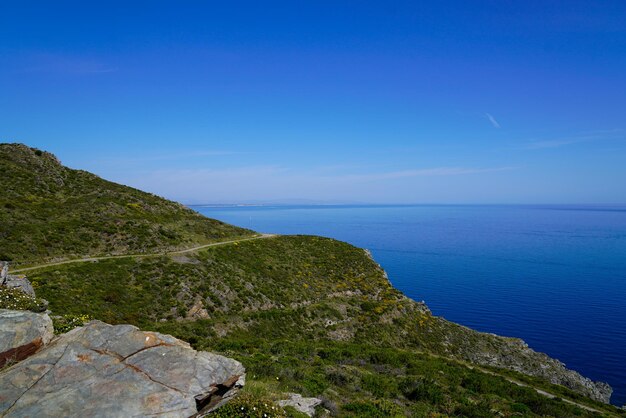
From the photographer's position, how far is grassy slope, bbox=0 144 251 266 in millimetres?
46125

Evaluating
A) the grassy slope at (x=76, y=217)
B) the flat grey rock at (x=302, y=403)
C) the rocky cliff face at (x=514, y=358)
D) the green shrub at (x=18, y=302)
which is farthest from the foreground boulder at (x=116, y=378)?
the rocky cliff face at (x=514, y=358)

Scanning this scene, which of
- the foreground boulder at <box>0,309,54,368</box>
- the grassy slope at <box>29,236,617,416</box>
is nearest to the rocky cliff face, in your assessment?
the grassy slope at <box>29,236,617,416</box>

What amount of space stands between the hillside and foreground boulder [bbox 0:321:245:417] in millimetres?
2691

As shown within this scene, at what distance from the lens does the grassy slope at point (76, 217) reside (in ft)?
151

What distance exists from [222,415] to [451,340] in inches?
2172

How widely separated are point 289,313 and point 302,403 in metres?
34.3

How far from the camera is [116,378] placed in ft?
35.2

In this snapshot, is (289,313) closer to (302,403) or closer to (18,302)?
(302,403)

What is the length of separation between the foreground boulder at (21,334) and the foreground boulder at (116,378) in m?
0.38

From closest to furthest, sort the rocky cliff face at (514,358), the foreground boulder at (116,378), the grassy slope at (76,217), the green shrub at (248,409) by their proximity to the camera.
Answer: the foreground boulder at (116,378), the green shrub at (248,409), the grassy slope at (76,217), the rocky cliff face at (514,358)

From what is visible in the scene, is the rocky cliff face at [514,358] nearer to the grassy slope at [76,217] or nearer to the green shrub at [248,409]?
the grassy slope at [76,217]

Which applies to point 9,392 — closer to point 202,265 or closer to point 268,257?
point 202,265

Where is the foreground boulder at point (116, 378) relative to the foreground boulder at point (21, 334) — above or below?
below

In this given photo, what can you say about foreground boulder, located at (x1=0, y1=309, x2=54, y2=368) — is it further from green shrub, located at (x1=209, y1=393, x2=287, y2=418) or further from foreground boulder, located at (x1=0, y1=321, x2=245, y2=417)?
green shrub, located at (x1=209, y1=393, x2=287, y2=418)
